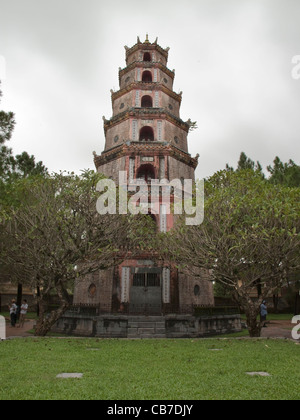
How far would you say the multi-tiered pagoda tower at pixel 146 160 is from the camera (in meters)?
19.5

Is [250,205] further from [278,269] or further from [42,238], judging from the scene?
[42,238]

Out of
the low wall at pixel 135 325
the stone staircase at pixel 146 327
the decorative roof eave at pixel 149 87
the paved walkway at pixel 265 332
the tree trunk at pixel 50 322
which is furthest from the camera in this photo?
the decorative roof eave at pixel 149 87

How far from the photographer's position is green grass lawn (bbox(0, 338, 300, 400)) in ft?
17.6

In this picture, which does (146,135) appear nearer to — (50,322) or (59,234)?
(59,234)

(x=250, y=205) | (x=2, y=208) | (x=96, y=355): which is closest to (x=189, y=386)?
(x=96, y=355)

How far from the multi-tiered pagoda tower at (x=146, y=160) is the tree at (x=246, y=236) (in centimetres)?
262

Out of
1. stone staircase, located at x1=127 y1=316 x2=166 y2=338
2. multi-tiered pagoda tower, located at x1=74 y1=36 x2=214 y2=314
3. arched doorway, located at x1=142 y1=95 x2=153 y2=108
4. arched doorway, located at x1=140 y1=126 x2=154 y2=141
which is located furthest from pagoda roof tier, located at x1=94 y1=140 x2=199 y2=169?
stone staircase, located at x1=127 y1=316 x2=166 y2=338

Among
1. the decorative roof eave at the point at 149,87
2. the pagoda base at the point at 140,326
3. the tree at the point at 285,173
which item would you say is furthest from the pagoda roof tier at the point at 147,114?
the pagoda base at the point at 140,326

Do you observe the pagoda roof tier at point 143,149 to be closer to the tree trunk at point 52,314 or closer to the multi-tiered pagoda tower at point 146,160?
the multi-tiered pagoda tower at point 146,160

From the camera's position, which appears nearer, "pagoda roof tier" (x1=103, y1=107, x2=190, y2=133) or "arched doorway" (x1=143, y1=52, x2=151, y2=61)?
"pagoda roof tier" (x1=103, y1=107, x2=190, y2=133)

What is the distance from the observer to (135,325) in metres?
16.3

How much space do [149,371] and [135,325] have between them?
9.47m

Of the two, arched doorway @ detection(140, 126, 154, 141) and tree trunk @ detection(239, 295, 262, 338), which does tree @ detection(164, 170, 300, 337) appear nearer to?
tree trunk @ detection(239, 295, 262, 338)

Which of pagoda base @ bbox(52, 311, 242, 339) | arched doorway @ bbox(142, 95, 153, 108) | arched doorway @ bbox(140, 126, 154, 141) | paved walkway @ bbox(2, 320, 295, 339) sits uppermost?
arched doorway @ bbox(142, 95, 153, 108)
